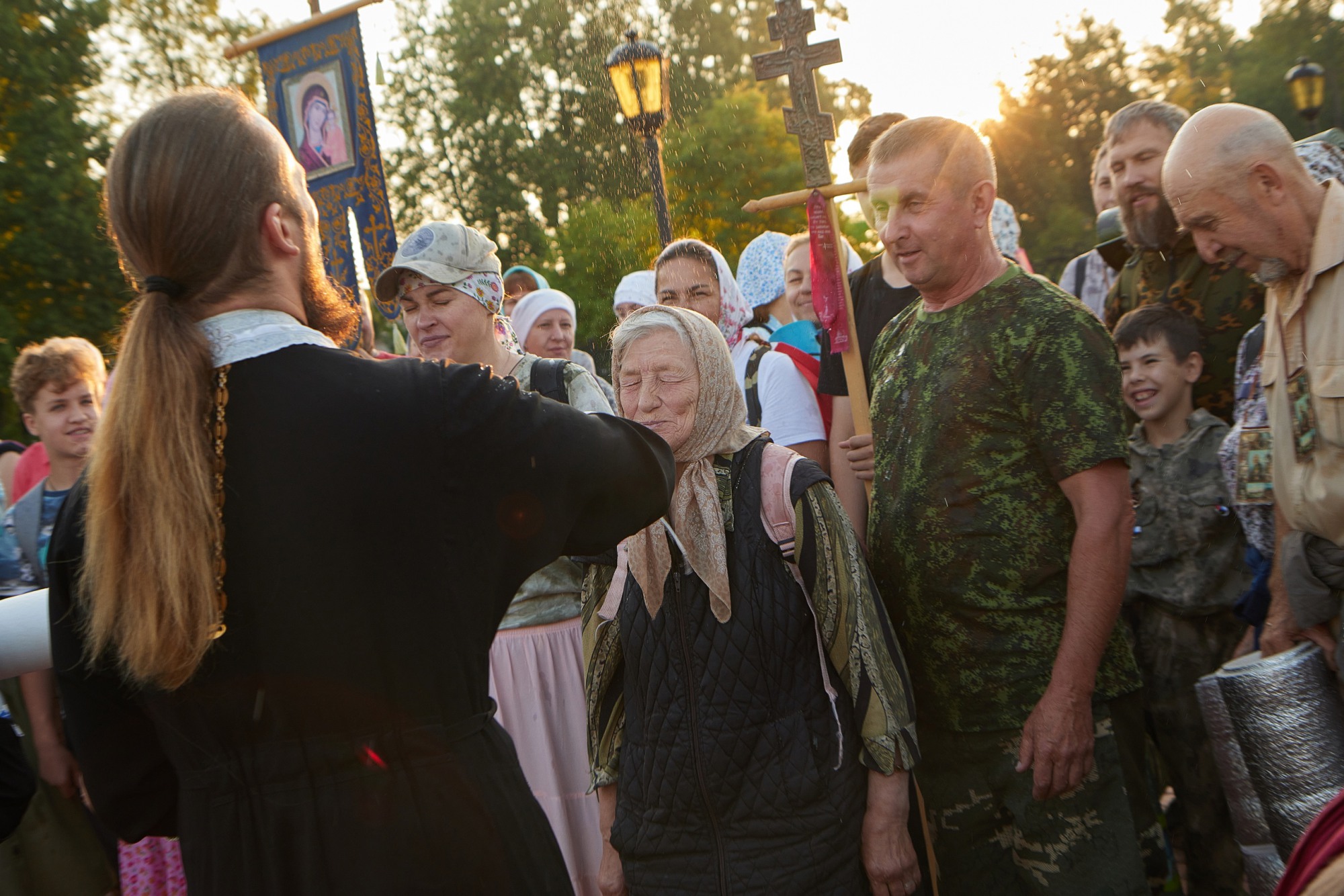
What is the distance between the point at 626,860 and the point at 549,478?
131cm

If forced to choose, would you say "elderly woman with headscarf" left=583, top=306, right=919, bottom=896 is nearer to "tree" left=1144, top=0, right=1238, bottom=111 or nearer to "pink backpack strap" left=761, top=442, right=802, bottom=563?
"pink backpack strap" left=761, top=442, right=802, bottom=563

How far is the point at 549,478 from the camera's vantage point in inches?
60.4

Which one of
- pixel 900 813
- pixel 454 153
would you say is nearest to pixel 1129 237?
pixel 900 813

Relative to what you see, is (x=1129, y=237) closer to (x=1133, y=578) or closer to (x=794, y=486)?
(x=1133, y=578)

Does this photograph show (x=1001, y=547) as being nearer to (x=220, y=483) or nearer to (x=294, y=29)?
(x=220, y=483)

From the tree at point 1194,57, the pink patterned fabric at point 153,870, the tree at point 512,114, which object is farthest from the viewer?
the tree at point 512,114

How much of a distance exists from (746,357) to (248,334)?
3053mm

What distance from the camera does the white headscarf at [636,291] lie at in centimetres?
578

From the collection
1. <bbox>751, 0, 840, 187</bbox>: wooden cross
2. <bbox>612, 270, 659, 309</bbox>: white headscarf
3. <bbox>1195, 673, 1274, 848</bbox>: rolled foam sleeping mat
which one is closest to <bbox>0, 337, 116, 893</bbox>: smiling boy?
<bbox>612, 270, 659, 309</bbox>: white headscarf

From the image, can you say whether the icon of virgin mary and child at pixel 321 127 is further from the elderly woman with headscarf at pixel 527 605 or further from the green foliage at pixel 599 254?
the green foliage at pixel 599 254

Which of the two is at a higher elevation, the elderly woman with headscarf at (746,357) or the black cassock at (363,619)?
the elderly woman with headscarf at (746,357)

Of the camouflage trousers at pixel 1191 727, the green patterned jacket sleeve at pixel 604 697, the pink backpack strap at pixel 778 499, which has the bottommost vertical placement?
the camouflage trousers at pixel 1191 727

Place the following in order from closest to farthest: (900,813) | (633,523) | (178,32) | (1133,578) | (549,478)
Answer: (549,478) → (633,523) → (900,813) → (1133,578) → (178,32)

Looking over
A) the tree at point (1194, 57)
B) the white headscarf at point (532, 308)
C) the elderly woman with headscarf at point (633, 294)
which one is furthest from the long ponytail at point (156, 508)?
the tree at point (1194, 57)
